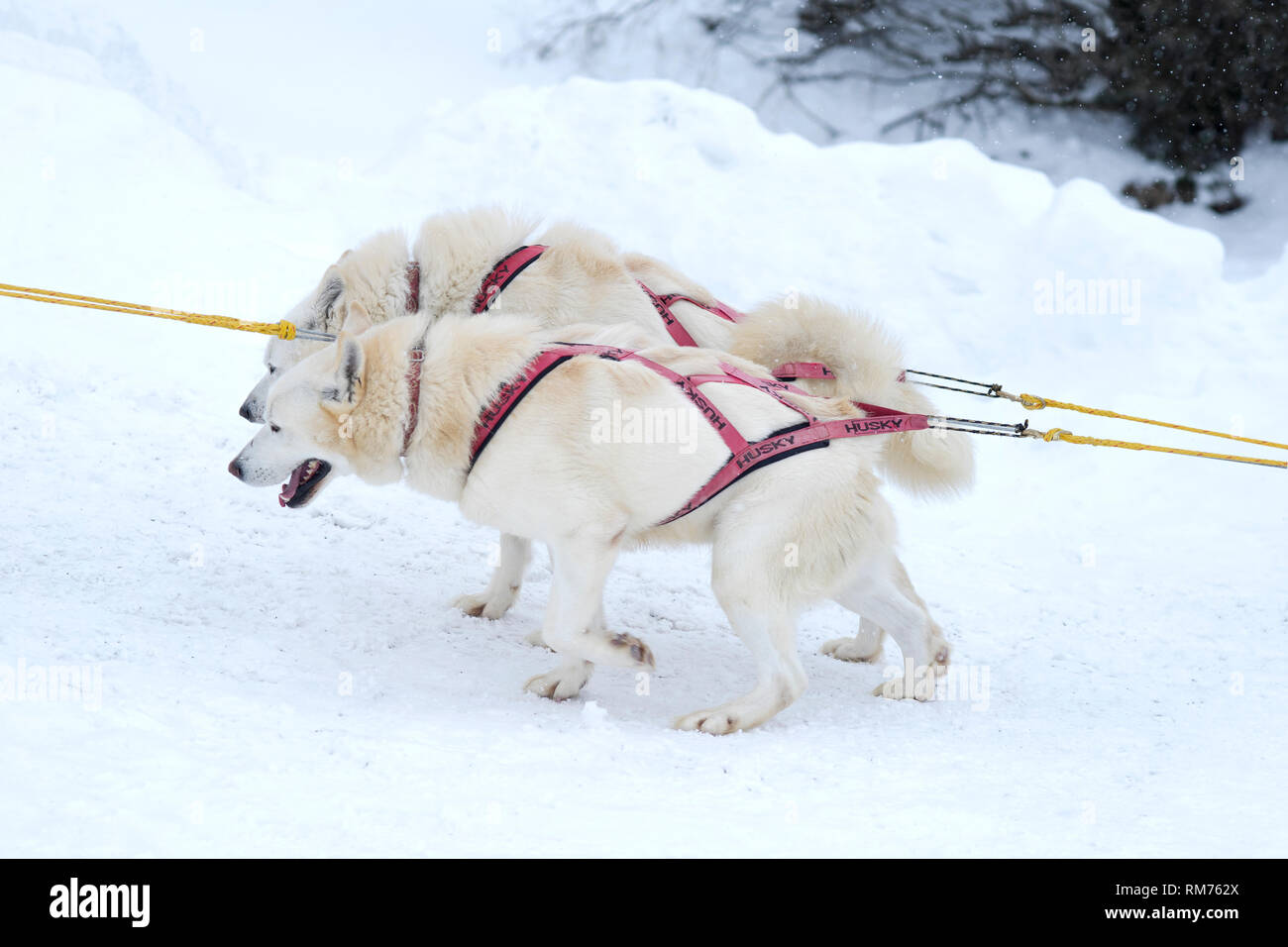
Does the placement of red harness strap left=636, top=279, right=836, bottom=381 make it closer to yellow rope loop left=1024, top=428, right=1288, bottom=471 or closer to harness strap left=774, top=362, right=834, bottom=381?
harness strap left=774, top=362, right=834, bottom=381

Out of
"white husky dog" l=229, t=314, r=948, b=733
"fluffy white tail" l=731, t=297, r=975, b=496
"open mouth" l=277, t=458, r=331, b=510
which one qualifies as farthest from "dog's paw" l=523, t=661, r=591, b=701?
"fluffy white tail" l=731, t=297, r=975, b=496

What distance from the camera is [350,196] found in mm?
9320

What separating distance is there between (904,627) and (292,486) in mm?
2229

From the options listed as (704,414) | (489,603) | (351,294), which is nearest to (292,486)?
(351,294)

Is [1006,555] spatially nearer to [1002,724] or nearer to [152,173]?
[1002,724]

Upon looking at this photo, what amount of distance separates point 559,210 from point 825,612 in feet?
16.4

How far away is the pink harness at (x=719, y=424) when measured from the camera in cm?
359

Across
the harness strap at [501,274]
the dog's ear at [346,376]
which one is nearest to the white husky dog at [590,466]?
the dog's ear at [346,376]

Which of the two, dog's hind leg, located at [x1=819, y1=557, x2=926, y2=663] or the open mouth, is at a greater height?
the open mouth

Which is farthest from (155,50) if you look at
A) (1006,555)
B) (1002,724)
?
(1002,724)

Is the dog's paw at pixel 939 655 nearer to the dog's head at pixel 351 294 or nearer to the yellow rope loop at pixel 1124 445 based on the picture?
the yellow rope loop at pixel 1124 445

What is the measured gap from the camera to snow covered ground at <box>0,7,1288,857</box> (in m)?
2.77

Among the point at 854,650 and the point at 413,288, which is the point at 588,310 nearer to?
the point at 413,288

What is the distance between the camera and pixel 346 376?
361cm
